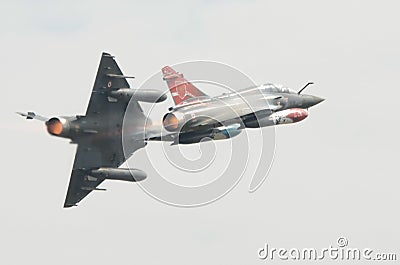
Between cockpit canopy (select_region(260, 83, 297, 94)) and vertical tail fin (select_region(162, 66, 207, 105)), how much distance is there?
345 centimetres

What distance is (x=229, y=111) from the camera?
69.9 meters

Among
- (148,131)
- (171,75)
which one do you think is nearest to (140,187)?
(148,131)

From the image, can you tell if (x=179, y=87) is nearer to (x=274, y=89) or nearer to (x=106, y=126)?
(x=274, y=89)

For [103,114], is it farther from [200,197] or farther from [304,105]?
[304,105]

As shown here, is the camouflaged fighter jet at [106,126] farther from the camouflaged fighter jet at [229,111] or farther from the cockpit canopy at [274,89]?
the cockpit canopy at [274,89]

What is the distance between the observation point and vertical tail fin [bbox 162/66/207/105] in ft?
245

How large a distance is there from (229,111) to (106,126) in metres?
6.51

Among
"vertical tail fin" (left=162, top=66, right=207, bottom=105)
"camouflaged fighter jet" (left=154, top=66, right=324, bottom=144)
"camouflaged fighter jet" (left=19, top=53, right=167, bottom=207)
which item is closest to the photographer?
"camouflaged fighter jet" (left=19, top=53, right=167, bottom=207)

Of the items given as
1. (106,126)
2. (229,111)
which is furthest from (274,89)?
(106,126)

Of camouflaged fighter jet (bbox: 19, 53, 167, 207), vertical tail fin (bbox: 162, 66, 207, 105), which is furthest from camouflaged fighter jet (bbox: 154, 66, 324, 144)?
camouflaged fighter jet (bbox: 19, 53, 167, 207)

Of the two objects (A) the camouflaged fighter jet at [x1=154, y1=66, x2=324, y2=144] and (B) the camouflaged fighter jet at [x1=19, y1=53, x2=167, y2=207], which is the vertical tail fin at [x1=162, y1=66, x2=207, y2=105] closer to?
(A) the camouflaged fighter jet at [x1=154, y1=66, x2=324, y2=144]

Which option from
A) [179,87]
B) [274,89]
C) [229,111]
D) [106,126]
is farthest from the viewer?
[179,87]

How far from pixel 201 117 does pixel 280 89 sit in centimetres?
670

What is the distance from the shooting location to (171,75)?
7712 cm
